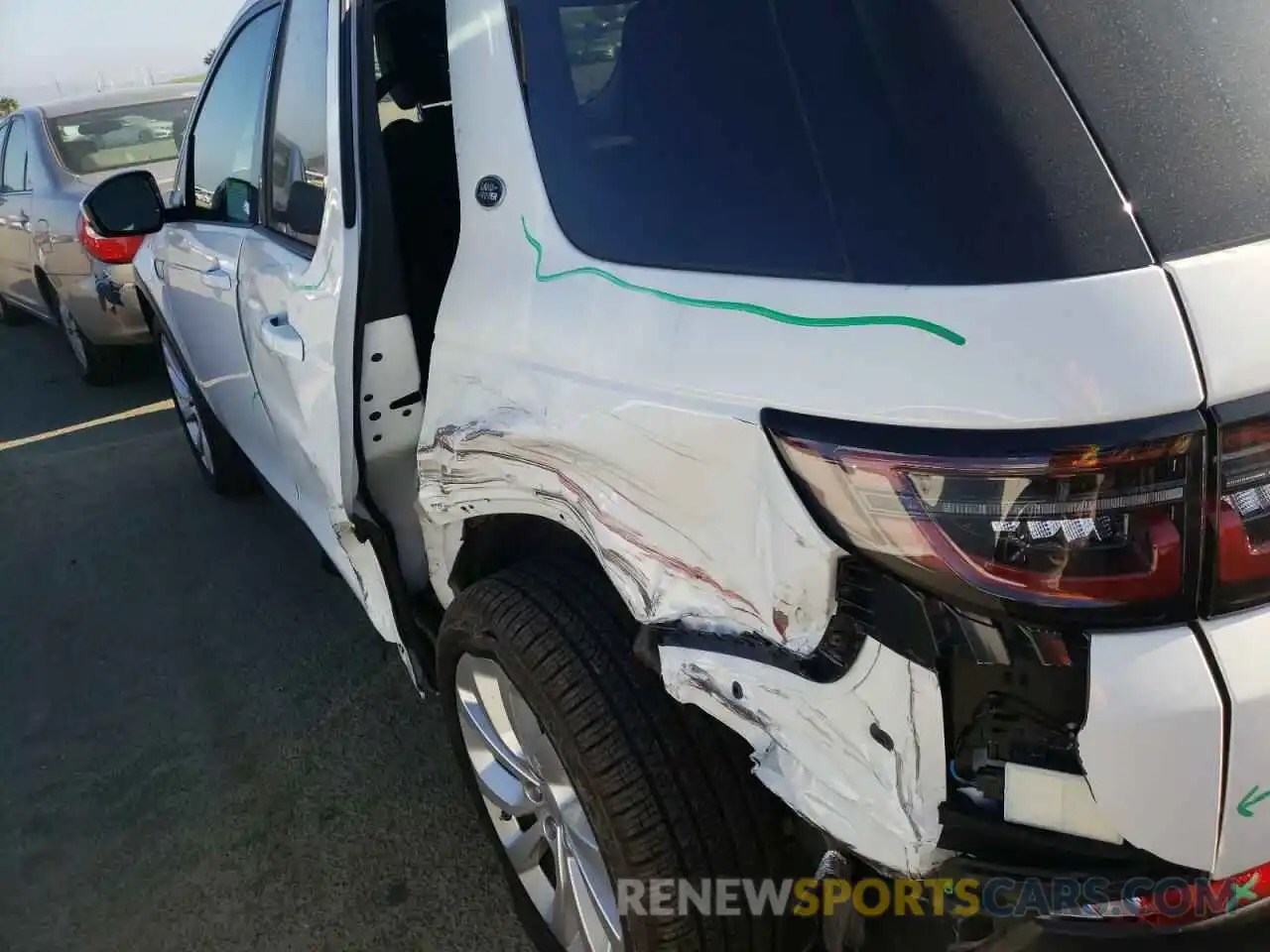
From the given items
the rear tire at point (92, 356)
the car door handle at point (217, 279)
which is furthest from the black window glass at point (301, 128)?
the rear tire at point (92, 356)

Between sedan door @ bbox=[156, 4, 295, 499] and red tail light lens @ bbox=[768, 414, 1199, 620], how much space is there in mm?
2219

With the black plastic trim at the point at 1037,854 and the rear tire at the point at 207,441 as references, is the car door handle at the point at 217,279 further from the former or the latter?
the black plastic trim at the point at 1037,854

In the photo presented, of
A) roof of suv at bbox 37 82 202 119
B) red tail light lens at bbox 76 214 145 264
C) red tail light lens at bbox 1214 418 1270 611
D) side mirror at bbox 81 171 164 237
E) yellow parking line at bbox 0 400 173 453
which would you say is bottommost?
yellow parking line at bbox 0 400 173 453

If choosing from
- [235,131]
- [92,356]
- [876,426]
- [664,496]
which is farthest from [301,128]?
[92,356]

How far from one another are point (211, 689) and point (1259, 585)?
3006 millimetres

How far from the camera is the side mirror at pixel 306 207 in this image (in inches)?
89.6

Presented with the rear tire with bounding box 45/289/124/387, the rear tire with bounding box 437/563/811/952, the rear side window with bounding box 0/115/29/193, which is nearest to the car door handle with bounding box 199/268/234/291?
the rear tire with bounding box 437/563/811/952

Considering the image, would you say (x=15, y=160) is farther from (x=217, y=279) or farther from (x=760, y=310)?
(x=760, y=310)

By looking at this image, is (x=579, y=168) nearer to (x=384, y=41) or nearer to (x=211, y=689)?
(x=384, y=41)

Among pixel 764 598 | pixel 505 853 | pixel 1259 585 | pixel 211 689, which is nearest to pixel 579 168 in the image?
pixel 764 598

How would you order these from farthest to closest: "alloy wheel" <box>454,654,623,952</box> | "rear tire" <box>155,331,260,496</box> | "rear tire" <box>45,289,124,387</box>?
"rear tire" <box>45,289,124,387</box>, "rear tire" <box>155,331,260,496</box>, "alloy wheel" <box>454,654,623,952</box>

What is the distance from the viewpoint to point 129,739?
10.0 feet

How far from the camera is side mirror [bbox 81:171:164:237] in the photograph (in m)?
3.22

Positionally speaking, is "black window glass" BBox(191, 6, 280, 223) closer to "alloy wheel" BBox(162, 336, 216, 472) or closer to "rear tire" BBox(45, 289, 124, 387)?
"alloy wheel" BBox(162, 336, 216, 472)
